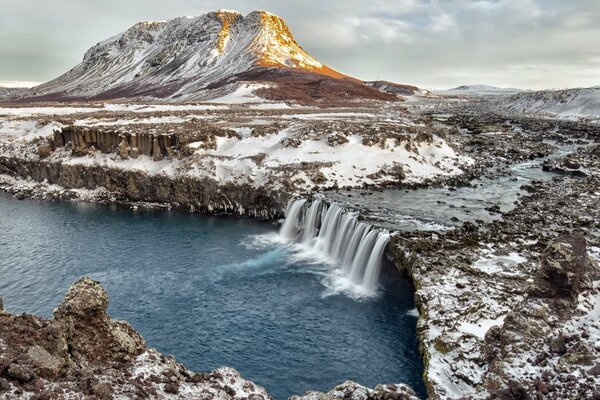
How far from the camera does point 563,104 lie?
128125 millimetres

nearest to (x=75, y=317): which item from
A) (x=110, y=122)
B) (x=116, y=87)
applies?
(x=110, y=122)

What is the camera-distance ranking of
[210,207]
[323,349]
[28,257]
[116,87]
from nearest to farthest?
[323,349] < [28,257] < [210,207] < [116,87]

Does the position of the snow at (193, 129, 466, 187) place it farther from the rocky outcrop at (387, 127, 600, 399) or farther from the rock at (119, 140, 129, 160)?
the rocky outcrop at (387, 127, 600, 399)

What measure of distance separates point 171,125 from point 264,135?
13.7 m

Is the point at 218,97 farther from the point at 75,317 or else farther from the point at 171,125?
the point at 75,317

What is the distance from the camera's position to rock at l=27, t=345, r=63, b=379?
9.55m

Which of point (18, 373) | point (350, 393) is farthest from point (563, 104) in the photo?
point (18, 373)

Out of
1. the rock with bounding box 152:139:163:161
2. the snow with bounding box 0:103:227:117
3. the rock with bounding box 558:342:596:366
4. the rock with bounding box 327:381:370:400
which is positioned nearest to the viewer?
the rock with bounding box 327:381:370:400

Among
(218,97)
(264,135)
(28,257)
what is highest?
(218,97)

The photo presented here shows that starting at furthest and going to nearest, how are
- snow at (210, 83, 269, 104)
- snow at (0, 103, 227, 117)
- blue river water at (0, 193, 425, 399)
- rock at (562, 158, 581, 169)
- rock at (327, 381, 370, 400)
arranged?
snow at (210, 83, 269, 104), snow at (0, 103, 227, 117), rock at (562, 158, 581, 169), blue river water at (0, 193, 425, 399), rock at (327, 381, 370, 400)

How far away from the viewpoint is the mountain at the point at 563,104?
115m

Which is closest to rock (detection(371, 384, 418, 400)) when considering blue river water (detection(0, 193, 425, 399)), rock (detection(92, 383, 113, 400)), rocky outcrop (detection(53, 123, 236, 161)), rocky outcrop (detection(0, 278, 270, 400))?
rocky outcrop (detection(0, 278, 270, 400))

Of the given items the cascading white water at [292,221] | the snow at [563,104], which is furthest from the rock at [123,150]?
the snow at [563,104]

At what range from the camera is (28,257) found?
102 ft
